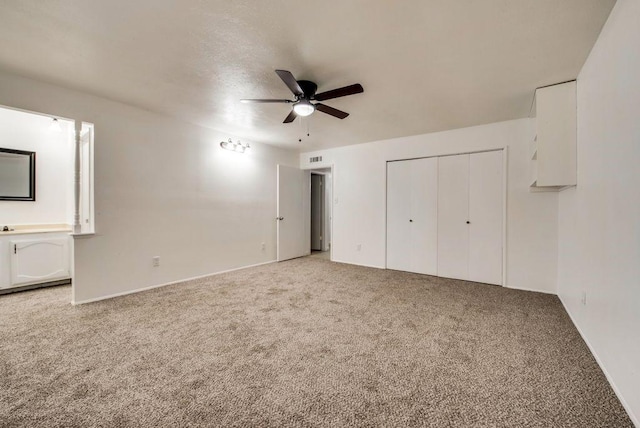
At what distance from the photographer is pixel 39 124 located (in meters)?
3.79

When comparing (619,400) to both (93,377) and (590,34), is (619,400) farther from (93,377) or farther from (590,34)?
(93,377)

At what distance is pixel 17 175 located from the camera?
363 cm

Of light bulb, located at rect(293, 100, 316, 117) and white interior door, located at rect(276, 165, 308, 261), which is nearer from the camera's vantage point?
light bulb, located at rect(293, 100, 316, 117)

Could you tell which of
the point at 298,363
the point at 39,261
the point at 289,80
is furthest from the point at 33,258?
the point at 289,80

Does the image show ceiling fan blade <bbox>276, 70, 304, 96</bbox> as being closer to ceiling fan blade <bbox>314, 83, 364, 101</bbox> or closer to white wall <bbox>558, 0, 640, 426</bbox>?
ceiling fan blade <bbox>314, 83, 364, 101</bbox>

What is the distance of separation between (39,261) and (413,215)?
17.6 ft

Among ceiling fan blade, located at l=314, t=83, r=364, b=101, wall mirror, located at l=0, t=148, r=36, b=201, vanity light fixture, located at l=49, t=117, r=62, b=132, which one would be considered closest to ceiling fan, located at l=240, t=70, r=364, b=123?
ceiling fan blade, located at l=314, t=83, r=364, b=101

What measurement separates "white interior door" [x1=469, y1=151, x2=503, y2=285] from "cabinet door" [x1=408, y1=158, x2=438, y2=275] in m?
0.50

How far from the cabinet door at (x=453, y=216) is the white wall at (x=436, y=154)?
→ 25cm

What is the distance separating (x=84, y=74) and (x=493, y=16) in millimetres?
3432

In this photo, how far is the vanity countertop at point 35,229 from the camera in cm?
334

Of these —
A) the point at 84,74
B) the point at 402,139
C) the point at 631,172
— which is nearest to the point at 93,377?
the point at 84,74

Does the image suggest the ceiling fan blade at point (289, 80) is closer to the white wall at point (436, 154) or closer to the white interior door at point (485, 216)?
the white wall at point (436, 154)

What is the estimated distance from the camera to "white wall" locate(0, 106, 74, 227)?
3.58 m
